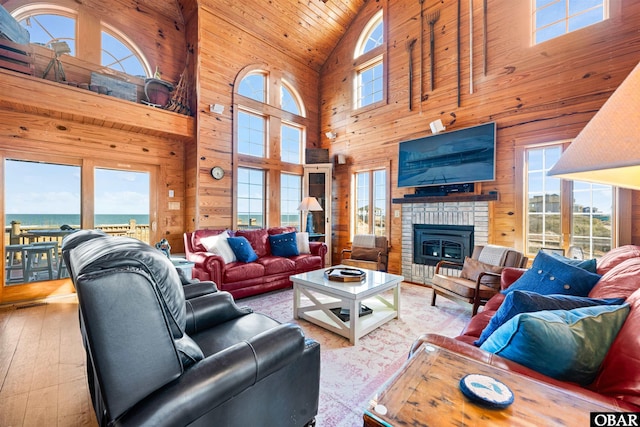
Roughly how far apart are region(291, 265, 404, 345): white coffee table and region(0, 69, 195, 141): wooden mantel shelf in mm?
3242

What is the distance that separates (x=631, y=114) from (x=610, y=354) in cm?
84

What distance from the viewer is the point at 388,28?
16.5ft

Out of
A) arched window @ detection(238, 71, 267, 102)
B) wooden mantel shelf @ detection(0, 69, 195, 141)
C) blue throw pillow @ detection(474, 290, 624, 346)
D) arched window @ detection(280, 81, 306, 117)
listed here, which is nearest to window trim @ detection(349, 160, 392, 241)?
arched window @ detection(280, 81, 306, 117)

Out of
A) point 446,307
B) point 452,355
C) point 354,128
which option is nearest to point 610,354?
point 452,355

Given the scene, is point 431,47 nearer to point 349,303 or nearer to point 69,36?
point 349,303

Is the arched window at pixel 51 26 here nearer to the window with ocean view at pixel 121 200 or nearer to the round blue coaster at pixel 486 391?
the window with ocean view at pixel 121 200

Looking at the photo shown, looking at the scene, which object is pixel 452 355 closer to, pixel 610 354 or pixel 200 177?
pixel 610 354

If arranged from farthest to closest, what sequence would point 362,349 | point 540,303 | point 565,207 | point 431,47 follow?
point 431,47
point 565,207
point 362,349
point 540,303

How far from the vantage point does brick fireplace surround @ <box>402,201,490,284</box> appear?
3889mm

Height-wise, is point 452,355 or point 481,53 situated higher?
point 481,53

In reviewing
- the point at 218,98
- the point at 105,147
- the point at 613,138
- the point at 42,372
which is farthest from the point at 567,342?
the point at 105,147

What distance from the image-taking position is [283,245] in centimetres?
A: 429

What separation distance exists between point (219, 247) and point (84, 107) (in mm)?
2470

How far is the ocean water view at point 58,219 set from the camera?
3.47 m
